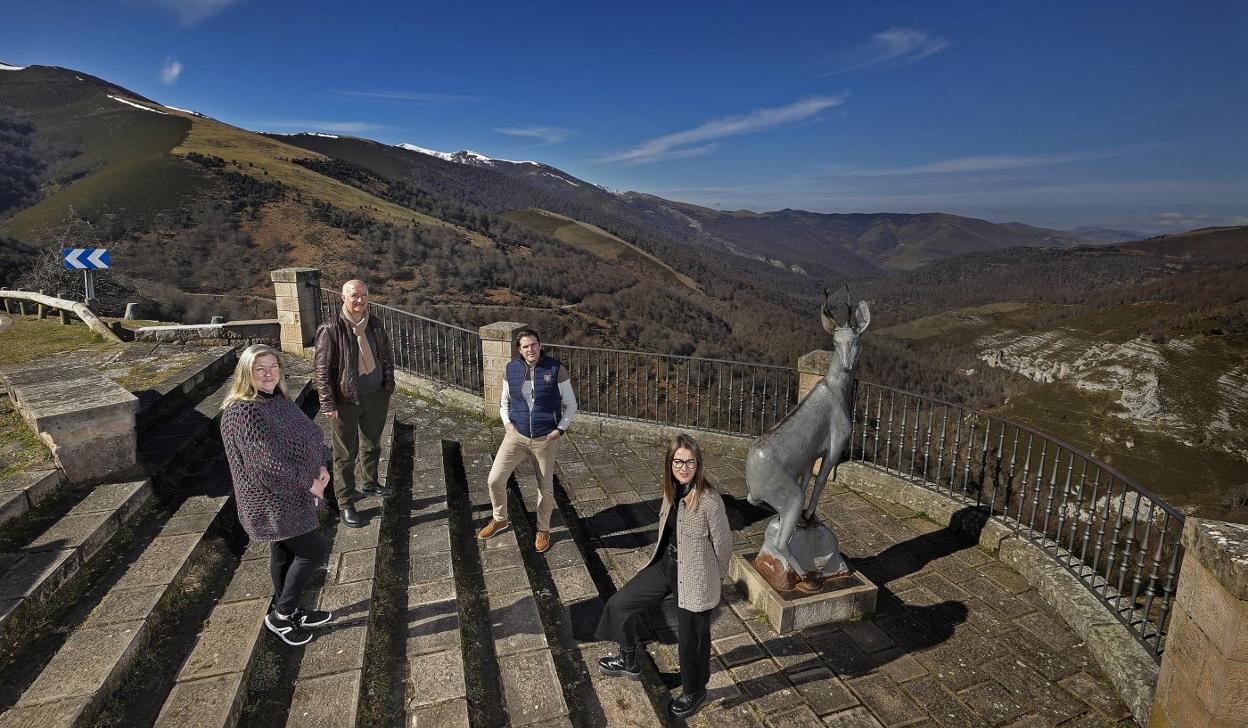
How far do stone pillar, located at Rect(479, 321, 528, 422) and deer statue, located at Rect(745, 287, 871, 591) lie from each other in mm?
4375

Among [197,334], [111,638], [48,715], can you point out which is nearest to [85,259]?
[197,334]

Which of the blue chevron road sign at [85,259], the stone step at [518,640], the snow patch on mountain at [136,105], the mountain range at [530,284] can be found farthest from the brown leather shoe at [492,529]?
the snow patch on mountain at [136,105]

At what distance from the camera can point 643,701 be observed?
338cm

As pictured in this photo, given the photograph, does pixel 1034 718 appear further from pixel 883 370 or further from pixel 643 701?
pixel 883 370

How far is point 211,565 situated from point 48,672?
3.76 feet

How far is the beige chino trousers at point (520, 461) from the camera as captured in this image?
15.0ft

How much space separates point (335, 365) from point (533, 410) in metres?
1.55

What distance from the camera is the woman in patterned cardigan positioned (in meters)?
2.96

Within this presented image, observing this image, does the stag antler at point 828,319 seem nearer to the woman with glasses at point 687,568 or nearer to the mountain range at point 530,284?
the woman with glasses at point 687,568

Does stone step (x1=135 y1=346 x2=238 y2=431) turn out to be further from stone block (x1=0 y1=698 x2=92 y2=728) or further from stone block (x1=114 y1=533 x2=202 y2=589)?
stone block (x1=0 y1=698 x2=92 y2=728)

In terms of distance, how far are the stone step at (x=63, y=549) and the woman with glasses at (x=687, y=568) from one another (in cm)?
314

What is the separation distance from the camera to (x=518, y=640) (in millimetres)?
3805

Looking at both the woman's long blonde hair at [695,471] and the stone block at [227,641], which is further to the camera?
the stone block at [227,641]

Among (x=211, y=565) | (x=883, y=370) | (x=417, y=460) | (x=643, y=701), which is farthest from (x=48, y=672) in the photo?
(x=883, y=370)
